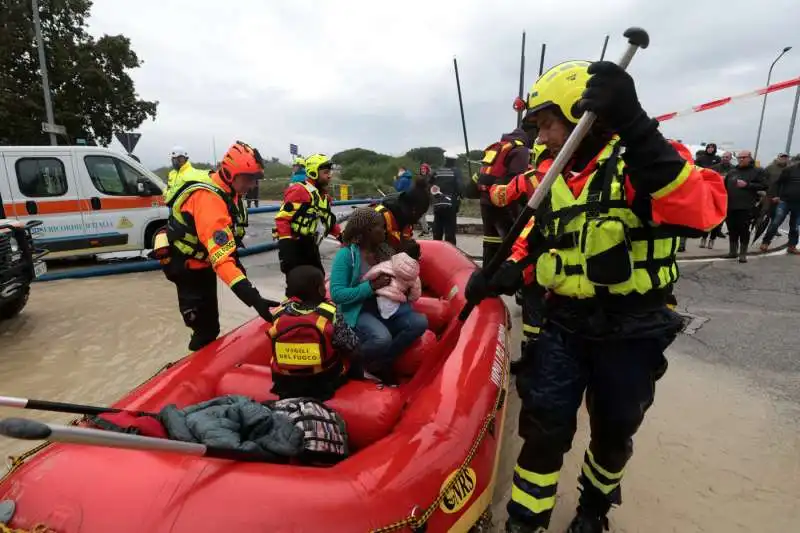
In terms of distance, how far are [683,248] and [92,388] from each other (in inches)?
335

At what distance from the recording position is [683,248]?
8086mm

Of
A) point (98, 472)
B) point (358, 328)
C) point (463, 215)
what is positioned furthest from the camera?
point (463, 215)

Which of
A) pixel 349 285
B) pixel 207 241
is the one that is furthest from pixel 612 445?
pixel 207 241

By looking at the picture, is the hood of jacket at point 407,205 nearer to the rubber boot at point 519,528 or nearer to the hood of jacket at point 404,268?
the hood of jacket at point 404,268

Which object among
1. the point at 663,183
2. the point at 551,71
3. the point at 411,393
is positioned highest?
the point at 551,71

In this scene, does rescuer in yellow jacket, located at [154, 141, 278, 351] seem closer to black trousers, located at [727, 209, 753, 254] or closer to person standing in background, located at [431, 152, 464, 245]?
person standing in background, located at [431, 152, 464, 245]

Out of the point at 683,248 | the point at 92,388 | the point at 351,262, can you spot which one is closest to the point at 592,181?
the point at 351,262

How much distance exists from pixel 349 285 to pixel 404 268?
13.9 inches

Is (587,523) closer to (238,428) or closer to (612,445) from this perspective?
(612,445)

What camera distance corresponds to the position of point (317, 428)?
1.94 metres

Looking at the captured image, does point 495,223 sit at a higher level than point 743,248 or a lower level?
Answer: higher

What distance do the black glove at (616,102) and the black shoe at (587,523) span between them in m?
1.58

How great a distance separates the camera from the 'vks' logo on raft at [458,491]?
1703 millimetres

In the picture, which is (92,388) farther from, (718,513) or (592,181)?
(718,513)
